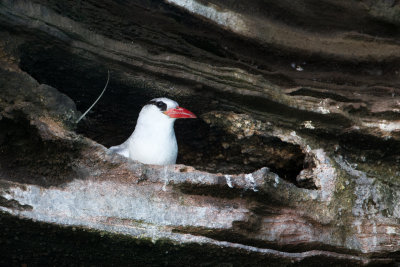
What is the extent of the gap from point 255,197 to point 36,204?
1.75m

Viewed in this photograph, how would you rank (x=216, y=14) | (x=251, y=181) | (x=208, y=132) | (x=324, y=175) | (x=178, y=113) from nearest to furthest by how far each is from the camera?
1. (x=251, y=181)
2. (x=324, y=175)
3. (x=216, y=14)
4. (x=178, y=113)
5. (x=208, y=132)

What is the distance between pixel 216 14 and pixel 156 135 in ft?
4.35

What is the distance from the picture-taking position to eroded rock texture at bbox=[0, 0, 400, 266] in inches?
→ 155

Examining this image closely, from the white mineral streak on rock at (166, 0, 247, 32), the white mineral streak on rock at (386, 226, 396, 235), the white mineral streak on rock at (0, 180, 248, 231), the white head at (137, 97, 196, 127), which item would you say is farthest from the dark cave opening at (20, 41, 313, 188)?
the white mineral streak on rock at (0, 180, 248, 231)

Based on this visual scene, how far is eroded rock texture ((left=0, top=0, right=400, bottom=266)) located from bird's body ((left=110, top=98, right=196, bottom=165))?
0.21 metres

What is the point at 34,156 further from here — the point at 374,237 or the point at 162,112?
the point at 374,237

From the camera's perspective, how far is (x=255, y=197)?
4270mm

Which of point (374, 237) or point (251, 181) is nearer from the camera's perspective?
point (251, 181)

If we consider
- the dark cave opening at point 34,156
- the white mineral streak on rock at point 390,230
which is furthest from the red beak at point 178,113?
the white mineral streak on rock at point 390,230

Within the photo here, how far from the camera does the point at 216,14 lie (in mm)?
4898

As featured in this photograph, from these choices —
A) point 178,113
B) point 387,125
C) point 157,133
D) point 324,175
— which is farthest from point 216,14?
point 387,125

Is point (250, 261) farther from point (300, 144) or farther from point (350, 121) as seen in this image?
point (350, 121)

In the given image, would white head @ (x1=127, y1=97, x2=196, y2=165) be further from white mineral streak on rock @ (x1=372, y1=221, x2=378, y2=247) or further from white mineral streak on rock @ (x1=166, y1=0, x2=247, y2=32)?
white mineral streak on rock @ (x1=372, y1=221, x2=378, y2=247)

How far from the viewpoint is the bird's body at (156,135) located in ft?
16.4
